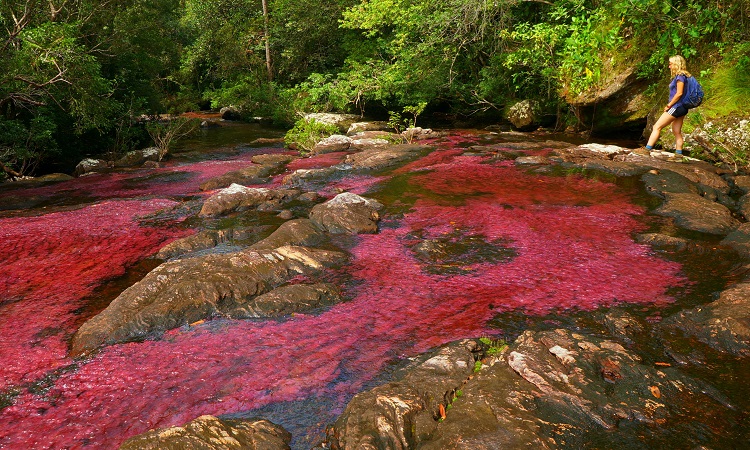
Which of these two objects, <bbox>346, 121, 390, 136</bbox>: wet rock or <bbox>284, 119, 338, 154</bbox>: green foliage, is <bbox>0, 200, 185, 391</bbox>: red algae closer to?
<bbox>284, 119, 338, 154</bbox>: green foliage

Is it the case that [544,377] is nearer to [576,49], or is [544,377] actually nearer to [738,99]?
[576,49]

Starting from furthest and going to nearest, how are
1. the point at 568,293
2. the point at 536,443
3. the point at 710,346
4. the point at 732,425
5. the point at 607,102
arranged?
the point at 607,102
the point at 568,293
the point at 710,346
the point at 732,425
the point at 536,443

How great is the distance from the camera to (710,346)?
4535mm

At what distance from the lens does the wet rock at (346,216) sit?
8805 millimetres

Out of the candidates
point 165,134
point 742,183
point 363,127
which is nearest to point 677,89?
point 742,183

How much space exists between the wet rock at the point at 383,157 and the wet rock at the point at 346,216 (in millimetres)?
5332

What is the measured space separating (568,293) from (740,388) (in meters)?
2.32

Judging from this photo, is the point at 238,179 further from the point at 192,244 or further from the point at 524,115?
the point at 524,115

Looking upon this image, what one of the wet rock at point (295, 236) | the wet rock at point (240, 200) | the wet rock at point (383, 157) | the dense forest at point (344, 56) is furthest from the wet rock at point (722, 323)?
the wet rock at point (383, 157)

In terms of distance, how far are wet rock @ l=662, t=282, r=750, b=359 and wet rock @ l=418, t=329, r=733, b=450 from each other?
90cm

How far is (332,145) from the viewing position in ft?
62.3

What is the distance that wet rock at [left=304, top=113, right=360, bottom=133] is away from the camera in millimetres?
24372

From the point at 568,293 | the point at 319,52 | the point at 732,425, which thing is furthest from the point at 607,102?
the point at 319,52

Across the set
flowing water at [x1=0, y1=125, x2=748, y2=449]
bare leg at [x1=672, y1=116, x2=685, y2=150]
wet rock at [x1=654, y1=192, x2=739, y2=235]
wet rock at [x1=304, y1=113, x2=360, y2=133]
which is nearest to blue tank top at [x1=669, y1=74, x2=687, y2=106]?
bare leg at [x1=672, y1=116, x2=685, y2=150]
